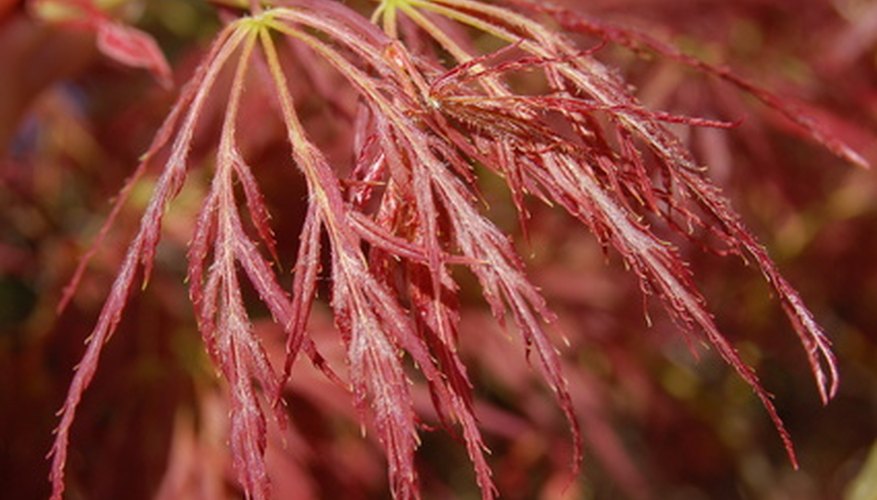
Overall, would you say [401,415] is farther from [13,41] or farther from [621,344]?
[621,344]

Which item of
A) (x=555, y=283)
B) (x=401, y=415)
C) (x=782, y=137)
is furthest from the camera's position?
(x=782, y=137)

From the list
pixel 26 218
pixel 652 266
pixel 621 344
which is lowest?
pixel 26 218

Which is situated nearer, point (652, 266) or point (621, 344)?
point (652, 266)

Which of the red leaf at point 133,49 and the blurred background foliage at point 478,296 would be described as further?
the blurred background foliage at point 478,296

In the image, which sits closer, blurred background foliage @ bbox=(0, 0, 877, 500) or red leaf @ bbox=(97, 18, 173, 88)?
red leaf @ bbox=(97, 18, 173, 88)

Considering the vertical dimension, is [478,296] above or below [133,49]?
below

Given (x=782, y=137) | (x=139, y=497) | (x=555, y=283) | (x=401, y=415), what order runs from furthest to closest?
1. (x=782, y=137)
2. (x=555, y=283)
3. (x=139, y=497)
4. (x=401, y=415)

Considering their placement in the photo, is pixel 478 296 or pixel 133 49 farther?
pixel 478 296

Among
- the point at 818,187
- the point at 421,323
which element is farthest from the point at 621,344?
the point at 421,323
